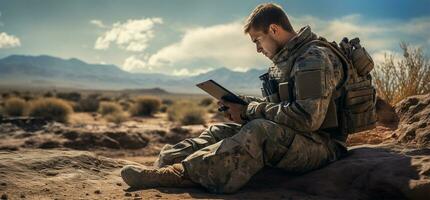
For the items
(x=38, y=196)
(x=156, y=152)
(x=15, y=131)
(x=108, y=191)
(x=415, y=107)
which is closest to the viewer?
(x=38, y=196)

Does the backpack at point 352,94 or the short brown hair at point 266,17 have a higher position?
the short brown hair at point 266,17

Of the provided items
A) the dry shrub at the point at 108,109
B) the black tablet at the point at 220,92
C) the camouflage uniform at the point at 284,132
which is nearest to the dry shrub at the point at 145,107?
the dry shrub at the point at 108,109

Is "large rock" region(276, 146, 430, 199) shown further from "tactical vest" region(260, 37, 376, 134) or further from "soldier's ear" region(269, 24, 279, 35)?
"soldier's ear" region(269, 24, 279, 35)

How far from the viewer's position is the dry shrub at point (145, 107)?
27859 mm

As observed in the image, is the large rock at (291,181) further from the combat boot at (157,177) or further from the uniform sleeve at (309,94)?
the uniform sleeve at (309,94)

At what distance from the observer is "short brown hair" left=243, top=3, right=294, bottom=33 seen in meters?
4.64

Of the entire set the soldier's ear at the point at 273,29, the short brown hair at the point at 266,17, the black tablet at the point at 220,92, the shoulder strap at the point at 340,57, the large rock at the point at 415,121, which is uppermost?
the short brown hair at the point at 266,17

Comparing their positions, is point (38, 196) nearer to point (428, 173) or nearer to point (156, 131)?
point (428, 173)

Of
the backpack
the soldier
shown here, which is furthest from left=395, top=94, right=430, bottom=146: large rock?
the soldier

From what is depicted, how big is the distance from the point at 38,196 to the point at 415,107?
418cm

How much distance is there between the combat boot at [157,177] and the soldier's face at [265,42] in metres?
1.27

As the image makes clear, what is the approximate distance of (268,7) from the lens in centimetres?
466

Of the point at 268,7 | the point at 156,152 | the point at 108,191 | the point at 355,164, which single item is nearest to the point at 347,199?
the point at 355,164

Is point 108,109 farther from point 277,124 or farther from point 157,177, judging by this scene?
point 277,124
